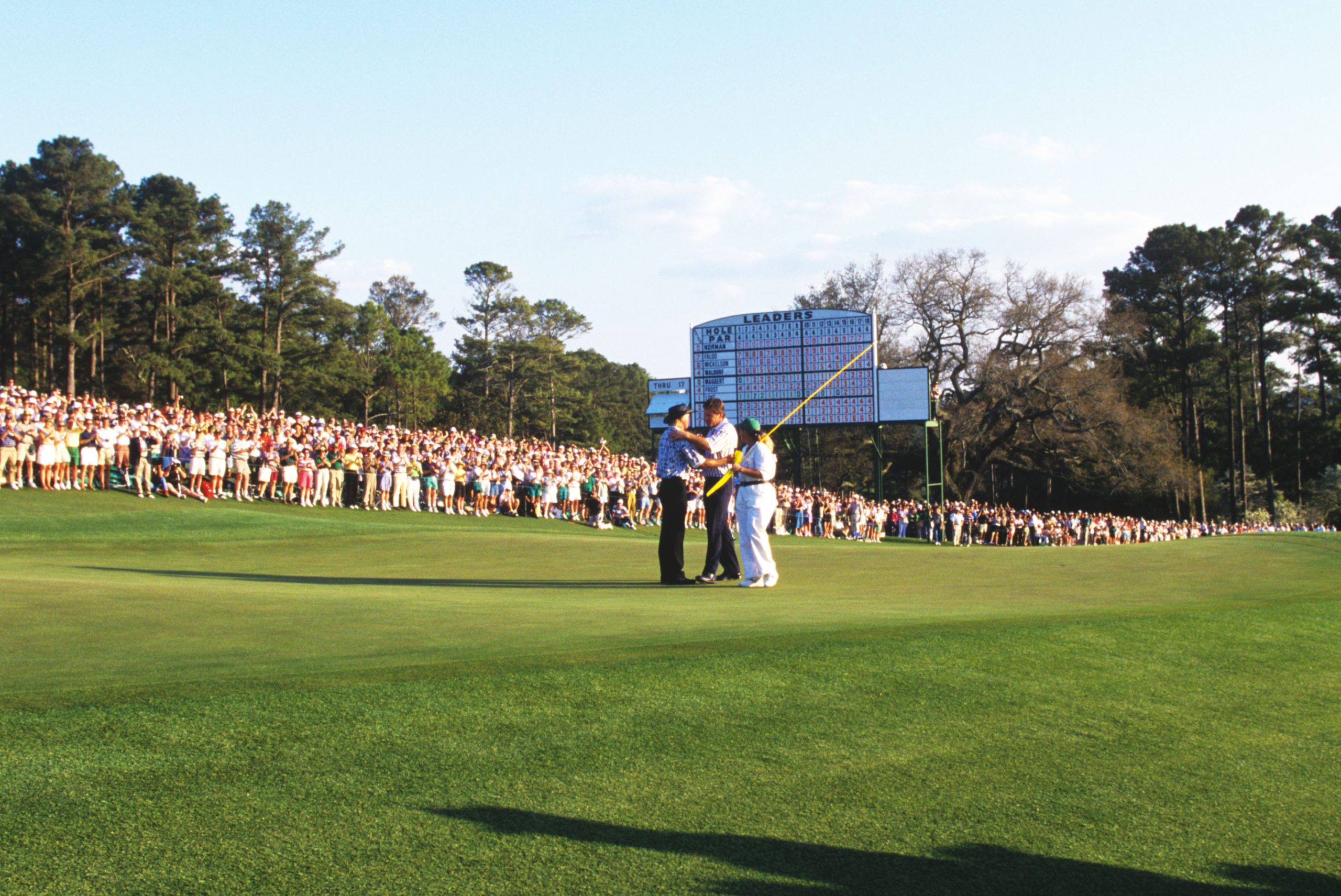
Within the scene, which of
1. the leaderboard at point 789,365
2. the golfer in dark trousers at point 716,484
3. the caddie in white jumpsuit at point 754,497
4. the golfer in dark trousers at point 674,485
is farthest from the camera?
the leaderboard at point 789,365

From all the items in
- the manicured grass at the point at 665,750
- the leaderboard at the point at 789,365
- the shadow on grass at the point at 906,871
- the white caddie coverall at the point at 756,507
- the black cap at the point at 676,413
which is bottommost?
the shadow on grass at the point at 906,871

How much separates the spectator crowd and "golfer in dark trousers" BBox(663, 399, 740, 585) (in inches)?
434

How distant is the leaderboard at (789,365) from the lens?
139 feet

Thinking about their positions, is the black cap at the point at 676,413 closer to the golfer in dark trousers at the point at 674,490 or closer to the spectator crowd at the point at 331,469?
the golfer in dark trousers at the point at 674,490

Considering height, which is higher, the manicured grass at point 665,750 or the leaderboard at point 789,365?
the leaderboard at point 789,365

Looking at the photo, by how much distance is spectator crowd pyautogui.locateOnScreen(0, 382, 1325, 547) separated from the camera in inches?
1043

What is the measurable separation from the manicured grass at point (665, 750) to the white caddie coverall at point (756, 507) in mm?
2554

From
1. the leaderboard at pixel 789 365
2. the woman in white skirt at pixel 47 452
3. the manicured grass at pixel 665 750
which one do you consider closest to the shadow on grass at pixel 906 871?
the manicured grass at pixel 665 750

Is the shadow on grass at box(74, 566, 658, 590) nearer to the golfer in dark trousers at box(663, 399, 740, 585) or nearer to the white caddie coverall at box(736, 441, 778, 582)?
the golfer in dark trousers at box(663, 399, 740, 585)

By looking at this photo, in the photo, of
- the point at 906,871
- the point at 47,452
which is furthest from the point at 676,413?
the point at 47,452

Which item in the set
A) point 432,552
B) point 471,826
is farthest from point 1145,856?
point 432,552

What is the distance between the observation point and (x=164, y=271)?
200 ft

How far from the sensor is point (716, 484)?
1195cm

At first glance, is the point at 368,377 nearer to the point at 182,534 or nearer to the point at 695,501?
the point at 695,501
